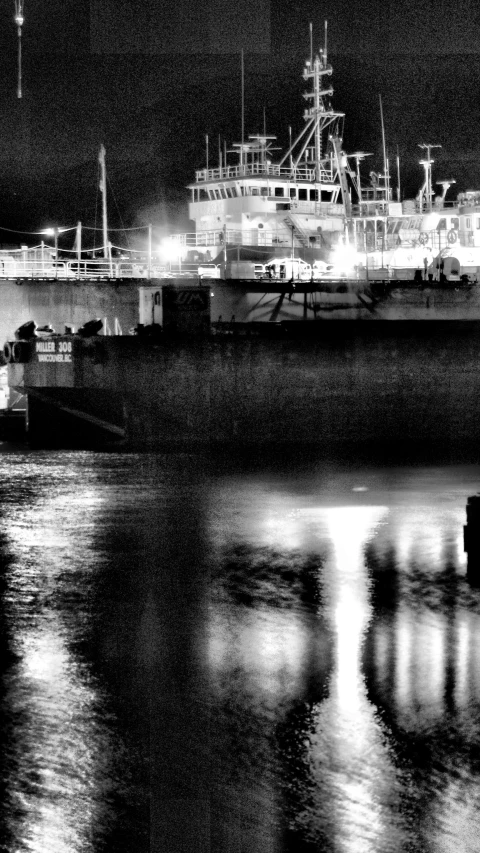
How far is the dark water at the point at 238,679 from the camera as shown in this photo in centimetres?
754

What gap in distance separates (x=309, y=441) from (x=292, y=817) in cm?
2073

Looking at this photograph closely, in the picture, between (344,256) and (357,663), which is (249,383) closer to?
(344,256)

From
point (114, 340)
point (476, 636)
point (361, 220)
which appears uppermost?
point (361, 220)

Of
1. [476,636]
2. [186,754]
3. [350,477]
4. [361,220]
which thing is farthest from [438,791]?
[361,220]

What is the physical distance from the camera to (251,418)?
2806 cm

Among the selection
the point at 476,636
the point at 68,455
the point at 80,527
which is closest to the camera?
the point at 476,636

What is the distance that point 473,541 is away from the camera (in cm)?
1491

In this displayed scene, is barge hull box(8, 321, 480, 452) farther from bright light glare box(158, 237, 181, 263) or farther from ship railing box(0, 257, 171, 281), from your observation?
bright light glare box(158, 237, 181, 263)

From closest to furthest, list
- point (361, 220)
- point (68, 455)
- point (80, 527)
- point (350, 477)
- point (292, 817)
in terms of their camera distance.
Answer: point (292, 817) → point (80, 527) → point (350, 477) → point (68, 455) → point (361, 220)

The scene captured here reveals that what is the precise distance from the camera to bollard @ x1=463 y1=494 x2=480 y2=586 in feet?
47.3

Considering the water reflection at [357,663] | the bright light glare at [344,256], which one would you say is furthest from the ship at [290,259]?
the water reflection at [357,663]

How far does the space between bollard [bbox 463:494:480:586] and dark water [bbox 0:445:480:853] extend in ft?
0.63

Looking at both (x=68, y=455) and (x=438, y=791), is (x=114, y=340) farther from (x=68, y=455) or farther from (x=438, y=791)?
(x=438, y=791)

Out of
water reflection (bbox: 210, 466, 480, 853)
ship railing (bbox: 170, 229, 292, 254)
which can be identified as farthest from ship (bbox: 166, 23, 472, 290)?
A: water reflection (bbox: 210, 466, 480, 853)
